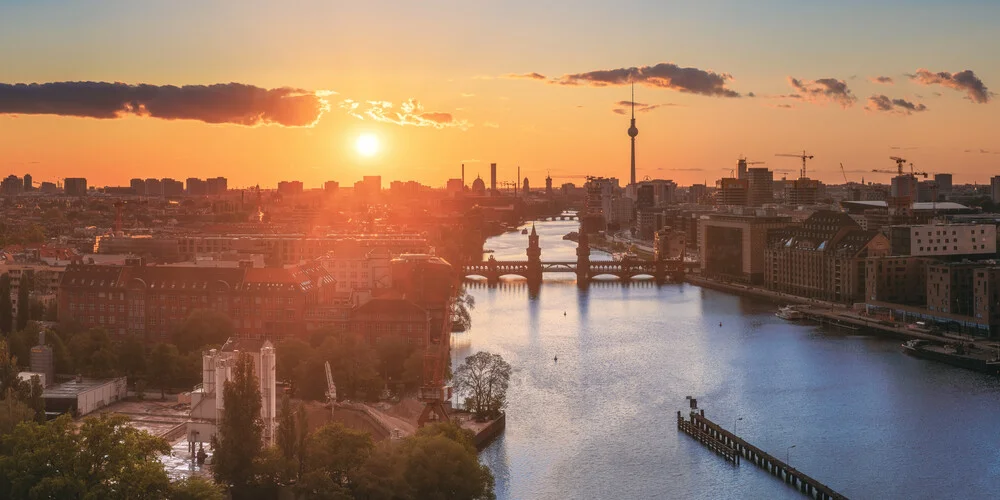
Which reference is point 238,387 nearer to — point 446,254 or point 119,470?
point 119,470

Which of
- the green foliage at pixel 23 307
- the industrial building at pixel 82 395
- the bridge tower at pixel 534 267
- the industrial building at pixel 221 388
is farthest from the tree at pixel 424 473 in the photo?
the bridge tower at pixel 534 267

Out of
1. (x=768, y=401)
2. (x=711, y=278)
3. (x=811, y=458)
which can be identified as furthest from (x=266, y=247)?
(x=811, y=458)

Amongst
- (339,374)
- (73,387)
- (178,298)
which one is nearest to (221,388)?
(339,374)

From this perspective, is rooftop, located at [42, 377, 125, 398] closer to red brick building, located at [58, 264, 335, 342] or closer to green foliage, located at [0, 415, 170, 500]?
red brick building, located at [58, 264, 335, 342]

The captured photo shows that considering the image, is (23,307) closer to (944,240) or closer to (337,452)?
(337,452)

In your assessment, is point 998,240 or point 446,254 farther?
point 446,254

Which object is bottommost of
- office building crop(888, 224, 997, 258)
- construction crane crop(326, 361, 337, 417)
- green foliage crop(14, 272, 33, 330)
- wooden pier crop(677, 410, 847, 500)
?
wooden pier crop(677, 410, 847, 500)

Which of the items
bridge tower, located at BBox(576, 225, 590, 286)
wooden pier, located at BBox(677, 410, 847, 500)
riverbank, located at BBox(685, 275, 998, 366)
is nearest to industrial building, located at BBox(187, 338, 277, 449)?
wooden pier, located at BBox(677, 410, 847, 500)
